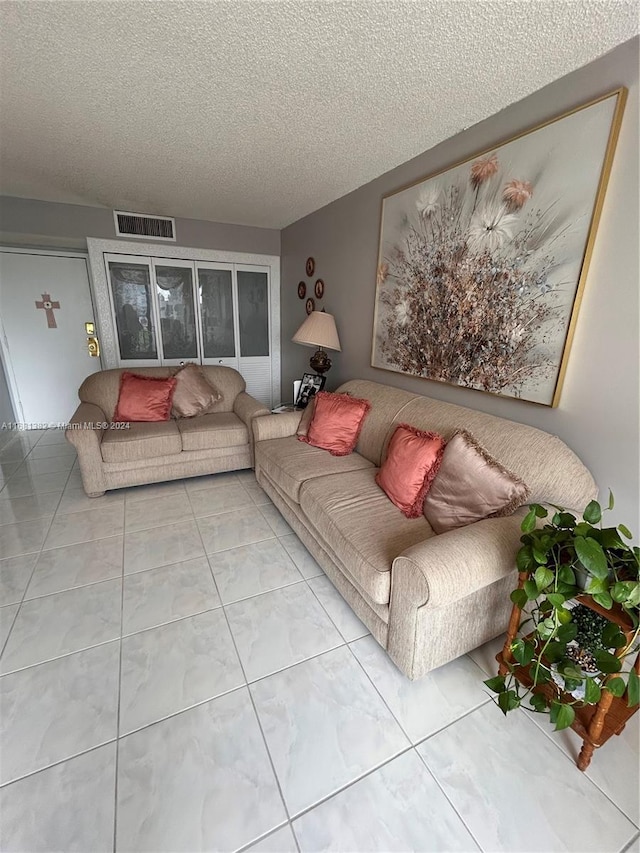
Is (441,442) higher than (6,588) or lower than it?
higher

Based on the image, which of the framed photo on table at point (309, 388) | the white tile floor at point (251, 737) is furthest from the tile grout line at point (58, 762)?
the framed photo on table at point (309, 388)

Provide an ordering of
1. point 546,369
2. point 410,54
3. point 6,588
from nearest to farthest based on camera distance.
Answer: point 410,54
point 546,369
point 6,588

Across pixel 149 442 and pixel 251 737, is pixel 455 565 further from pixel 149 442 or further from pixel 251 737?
pixel 149 442

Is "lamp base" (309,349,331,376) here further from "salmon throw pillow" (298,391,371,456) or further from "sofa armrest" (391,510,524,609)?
"sofa armrest" (391,510,524,609)

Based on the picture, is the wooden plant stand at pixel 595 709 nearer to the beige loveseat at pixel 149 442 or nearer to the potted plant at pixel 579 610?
the potted plant at pixel 579 610

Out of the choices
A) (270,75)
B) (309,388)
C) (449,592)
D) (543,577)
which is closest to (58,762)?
(449,592)

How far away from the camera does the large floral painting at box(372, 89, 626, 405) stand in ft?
4.81

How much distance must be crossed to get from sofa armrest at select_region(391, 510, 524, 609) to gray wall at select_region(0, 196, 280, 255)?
3969 mm

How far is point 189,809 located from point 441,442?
1583 millimetres

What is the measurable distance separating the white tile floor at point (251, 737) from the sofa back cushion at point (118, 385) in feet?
4.96

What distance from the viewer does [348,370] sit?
10.3ft

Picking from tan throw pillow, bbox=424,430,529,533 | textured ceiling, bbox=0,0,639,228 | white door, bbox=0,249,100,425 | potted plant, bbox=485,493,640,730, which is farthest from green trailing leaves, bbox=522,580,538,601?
white door, bbox=0,249,100,425

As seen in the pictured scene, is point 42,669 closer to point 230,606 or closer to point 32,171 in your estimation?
point 230,606

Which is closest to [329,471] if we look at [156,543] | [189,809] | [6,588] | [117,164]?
[156,543]
